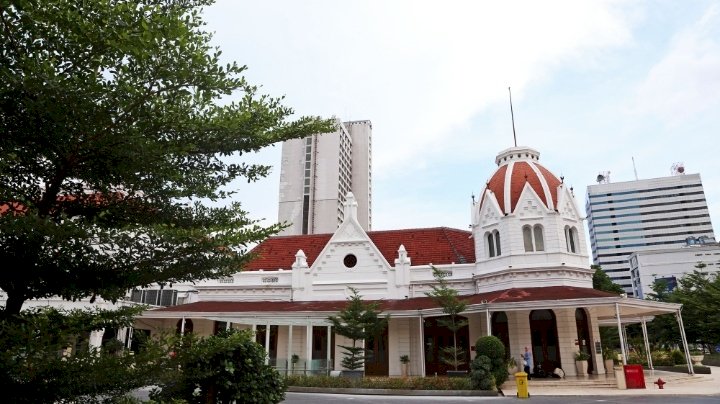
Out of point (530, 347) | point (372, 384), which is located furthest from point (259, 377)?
point (530, 347)

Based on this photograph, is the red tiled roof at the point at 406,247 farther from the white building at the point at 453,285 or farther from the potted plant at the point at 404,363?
the potted plant at the point at 404,363

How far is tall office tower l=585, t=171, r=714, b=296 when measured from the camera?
120812 mm

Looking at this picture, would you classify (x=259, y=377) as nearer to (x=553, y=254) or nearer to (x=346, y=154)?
(x=553, y=254)

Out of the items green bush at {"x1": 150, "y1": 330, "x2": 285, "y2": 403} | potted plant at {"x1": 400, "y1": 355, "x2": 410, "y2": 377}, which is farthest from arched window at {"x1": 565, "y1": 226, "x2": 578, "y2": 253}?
green bush at {"x1": 150, "y1": 330, "x2": 285, "y2": 403}

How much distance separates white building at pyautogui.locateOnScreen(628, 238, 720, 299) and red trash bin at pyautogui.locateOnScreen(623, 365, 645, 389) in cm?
8798

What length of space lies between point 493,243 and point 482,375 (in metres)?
9.29

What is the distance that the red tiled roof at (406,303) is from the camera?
20172mm

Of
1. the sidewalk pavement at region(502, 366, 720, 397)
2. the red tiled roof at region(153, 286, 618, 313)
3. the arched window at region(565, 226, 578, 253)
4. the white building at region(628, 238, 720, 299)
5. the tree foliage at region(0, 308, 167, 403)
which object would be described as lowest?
the sidewalk pavement at region(502, 366, 720, 397)

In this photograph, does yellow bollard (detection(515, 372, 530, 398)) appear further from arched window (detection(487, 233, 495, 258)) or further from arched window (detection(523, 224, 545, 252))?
arched window (detection(487, 233, 495, 258))

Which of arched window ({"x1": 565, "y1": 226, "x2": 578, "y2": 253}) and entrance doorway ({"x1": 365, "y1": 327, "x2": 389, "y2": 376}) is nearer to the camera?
arched window ({"x1": 565, "y1": 226, "x2": 578, "y2": 253})

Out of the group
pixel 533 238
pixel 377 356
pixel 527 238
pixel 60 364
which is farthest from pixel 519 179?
pixel 60 364

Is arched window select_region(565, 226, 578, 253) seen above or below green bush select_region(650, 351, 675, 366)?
above

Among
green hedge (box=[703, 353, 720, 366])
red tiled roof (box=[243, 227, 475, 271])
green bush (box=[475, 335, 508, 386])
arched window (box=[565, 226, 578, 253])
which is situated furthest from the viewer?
green hedge (box=[703, 353, 720, 366])

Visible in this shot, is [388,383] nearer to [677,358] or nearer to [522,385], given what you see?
[522,385]
